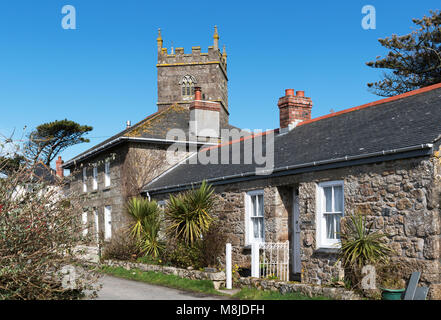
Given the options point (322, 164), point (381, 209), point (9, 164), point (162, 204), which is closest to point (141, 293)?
point (9, 164)

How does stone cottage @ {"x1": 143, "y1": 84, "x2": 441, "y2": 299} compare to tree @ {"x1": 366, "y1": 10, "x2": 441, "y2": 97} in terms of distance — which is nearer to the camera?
stone cottage @ {"x1": 143, "y1": 84, "x2": 441, "y2": 299}

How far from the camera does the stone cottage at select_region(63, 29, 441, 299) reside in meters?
9.58

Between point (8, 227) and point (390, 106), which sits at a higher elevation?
point (390, 106)

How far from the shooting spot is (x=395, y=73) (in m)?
31.1

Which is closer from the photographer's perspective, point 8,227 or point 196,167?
point 8,227

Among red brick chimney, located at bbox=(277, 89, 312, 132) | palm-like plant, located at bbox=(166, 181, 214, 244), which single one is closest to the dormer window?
red brick chimney, located at bbox=(277, 89, 312, 132)

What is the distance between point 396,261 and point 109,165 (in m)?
15.8

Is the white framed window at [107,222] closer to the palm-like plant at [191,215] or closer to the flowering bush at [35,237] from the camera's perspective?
the palm-like plant at [191,215]

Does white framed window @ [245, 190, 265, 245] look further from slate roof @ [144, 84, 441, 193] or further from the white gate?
slate roof @ [144, 84, 441, 193]

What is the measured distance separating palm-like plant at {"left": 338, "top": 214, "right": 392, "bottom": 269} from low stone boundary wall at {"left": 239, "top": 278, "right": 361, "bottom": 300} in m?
0.65

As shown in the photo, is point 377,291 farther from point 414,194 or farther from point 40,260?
point 40,260

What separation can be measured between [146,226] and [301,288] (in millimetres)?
7964

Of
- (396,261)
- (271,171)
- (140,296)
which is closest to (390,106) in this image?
(271,171)

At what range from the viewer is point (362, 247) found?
32.0 ft
